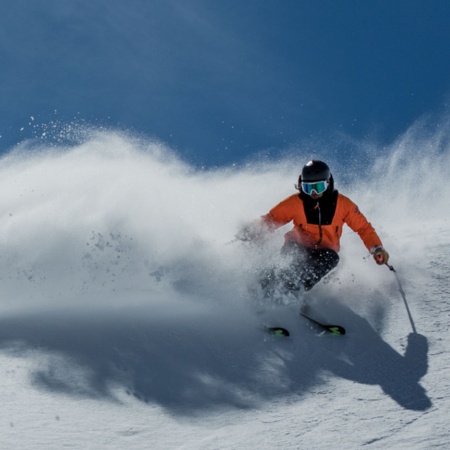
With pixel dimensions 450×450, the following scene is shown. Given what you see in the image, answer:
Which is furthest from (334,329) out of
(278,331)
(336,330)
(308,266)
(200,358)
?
(200,358)

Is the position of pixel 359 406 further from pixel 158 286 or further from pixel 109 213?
pixel 109 213

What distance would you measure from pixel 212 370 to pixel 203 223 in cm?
377

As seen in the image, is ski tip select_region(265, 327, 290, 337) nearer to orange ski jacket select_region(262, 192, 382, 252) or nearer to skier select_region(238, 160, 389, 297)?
skier select_region(238, 160, 389, 297)

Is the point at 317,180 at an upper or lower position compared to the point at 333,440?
upper

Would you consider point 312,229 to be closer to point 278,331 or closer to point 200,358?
point 278,331

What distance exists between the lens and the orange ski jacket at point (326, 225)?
20.5ft

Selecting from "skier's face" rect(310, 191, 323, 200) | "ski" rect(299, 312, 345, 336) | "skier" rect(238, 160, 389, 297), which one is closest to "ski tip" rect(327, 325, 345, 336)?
"ski" rect(299, 312, 345, 336)

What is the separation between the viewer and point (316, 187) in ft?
19.9

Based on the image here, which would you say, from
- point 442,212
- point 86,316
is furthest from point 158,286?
point 442,212

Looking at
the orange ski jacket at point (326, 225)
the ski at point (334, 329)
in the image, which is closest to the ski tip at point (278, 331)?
the ski at point (334, 329)

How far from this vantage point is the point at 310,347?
506cm

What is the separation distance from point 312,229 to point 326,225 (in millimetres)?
149

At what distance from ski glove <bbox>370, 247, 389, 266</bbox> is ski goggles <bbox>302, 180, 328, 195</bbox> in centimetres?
77

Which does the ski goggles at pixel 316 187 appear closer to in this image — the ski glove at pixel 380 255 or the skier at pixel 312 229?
the skier at pixel 312 229
